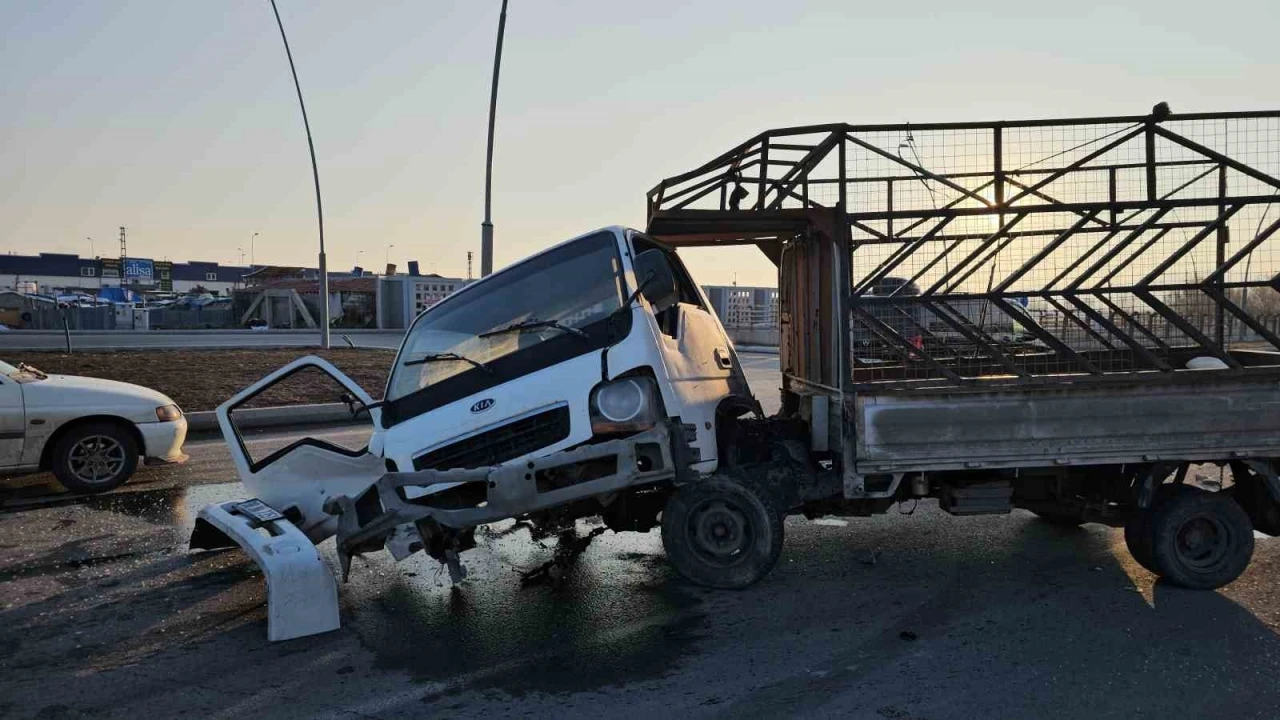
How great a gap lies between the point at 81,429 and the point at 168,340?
27.3 m

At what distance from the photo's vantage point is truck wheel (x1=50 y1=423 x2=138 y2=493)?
321 inches

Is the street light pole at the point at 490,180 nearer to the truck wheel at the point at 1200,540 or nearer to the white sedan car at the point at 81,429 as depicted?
the white sedan car at the point at 81,429

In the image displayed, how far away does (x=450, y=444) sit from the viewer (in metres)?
5.01

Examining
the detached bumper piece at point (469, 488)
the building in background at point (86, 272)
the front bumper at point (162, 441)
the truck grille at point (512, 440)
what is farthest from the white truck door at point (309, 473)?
the building in background at point (86, 272)

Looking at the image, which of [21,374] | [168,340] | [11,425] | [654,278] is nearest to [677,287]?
[654,278]

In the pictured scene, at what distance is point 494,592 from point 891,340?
119 inches

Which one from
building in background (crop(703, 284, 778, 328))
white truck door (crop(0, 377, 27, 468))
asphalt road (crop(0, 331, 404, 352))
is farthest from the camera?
building in background (crop(703, 284, 778, 328))

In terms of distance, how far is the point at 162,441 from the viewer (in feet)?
28.2

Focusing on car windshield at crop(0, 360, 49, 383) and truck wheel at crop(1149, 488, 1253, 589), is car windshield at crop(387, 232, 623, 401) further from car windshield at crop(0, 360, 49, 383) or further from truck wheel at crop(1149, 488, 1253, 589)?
car windshield at crop(0, 360, 49, 383)

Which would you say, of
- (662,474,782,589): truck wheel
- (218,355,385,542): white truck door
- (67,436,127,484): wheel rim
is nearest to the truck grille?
(218,355,385,542): white truck door

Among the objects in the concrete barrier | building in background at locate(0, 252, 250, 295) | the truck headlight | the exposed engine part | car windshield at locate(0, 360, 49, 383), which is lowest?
the concrete barrier

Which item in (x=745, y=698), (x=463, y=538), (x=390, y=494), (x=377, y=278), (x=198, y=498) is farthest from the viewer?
(x=377, y=278)

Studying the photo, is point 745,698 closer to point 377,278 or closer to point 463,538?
point 463,538

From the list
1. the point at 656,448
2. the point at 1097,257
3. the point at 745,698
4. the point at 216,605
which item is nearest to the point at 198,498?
the point at 216,605
